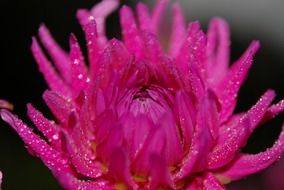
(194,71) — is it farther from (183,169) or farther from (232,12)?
(232,12)

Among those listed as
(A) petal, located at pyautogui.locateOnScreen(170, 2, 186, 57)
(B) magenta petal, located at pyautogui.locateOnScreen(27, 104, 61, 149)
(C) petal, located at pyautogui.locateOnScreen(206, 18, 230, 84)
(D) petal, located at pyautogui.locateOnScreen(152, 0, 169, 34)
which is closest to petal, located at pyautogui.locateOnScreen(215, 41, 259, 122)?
(C) petal, located at pyautogui.locateOnScreen(206, 18, 230, 84)

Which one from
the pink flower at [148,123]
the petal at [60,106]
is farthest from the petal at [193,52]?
the petal at [60,106]

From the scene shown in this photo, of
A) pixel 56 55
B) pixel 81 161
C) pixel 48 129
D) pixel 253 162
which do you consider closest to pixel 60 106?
pixel 48 129

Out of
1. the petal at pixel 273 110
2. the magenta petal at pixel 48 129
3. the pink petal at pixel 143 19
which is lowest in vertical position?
the petal at pixel 273 110

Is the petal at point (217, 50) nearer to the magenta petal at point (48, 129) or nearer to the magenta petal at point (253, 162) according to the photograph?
the magenta petal at point (253, 162)

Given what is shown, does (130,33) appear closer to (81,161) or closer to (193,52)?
(193,52)

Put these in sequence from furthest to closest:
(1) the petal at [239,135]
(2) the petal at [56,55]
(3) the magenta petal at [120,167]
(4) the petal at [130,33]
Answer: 1. (2) the petal at [56,55]
2. (4) the petal at [130,33]
3. (1) the petal at [239,135]
4. (3) the magenta petal at [120,167]
